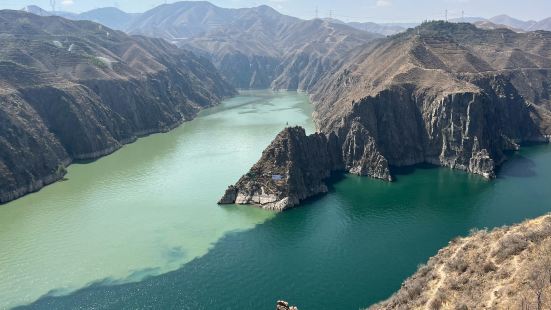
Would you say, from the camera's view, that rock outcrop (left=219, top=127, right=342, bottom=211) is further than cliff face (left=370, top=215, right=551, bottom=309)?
Yes

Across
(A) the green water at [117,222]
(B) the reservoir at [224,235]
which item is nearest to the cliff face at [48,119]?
(A) the green water at [117,222]

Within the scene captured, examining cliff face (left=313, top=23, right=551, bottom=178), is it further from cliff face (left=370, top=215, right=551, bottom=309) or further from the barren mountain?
cliff face (left=370, top=215, right=551, bottom=309)

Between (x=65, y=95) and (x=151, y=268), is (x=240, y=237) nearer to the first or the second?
(x=151, y=268)

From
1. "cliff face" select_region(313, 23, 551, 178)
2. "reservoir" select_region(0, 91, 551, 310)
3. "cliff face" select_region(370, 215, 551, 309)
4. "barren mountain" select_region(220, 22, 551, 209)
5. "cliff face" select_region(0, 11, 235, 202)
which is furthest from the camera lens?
"cliff face" select_region(313, 23, 551, 178)

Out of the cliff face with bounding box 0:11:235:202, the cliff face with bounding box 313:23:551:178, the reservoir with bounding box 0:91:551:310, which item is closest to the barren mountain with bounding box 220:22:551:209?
the cliff face with bounding box 313:23:551:178

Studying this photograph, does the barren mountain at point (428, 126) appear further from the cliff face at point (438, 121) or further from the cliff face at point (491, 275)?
the cliff face at point (491, 275)

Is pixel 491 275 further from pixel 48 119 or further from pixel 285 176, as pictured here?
pixel 48 119
